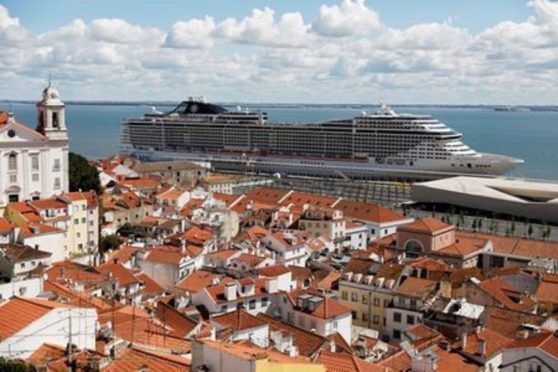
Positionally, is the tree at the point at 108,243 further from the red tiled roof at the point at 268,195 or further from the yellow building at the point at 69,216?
the red tiled roof at the point at 268,195

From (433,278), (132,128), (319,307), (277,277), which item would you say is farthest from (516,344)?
(132,128)

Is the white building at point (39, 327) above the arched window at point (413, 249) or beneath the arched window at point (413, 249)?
above

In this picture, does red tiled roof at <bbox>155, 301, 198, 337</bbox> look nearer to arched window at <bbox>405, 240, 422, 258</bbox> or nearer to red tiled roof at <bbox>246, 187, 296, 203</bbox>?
arched window at <bbox>405, 240, 422, 258</bbox>

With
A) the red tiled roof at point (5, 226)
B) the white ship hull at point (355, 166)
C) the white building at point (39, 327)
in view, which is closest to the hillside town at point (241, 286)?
the white building at point (39, 327)

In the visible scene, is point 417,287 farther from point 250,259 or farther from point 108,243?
point 108,243

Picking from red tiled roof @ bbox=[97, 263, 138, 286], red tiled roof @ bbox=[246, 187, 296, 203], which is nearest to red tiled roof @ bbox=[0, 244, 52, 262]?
red tiled roof @ bbox=[97, 263, 138, 286]

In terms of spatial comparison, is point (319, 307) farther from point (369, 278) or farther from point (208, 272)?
point (208, 272)
